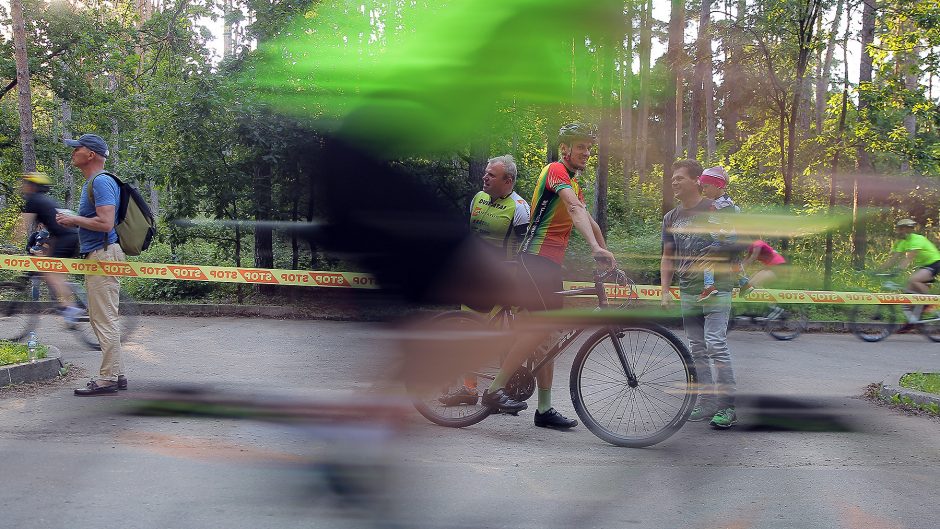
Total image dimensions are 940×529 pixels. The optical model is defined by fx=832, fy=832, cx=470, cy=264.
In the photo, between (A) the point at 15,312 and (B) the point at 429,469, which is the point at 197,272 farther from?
(B) the point at 429,469

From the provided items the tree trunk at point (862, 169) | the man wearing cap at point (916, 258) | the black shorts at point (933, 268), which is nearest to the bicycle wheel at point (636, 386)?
the man wearing cap at point (916, 258)

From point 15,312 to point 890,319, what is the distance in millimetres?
10964

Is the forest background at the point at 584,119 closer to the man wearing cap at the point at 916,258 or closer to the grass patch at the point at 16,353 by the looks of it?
the grass patch at the point at 16,353

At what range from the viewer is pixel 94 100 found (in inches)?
714

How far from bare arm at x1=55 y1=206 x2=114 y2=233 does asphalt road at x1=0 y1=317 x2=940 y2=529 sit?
1.13m

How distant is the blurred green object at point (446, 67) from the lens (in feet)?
6.72

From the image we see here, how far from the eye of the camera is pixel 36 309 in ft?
27.0

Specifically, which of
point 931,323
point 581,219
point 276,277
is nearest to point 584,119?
point 276,277

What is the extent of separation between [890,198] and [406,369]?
16.1 meters

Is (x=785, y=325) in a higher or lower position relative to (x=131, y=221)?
lower

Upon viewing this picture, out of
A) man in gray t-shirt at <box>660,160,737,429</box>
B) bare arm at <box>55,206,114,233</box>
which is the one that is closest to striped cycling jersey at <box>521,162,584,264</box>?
man in gray t-shirt at <box>660,160,737,429</box>

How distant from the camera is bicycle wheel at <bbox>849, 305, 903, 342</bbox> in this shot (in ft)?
37.2

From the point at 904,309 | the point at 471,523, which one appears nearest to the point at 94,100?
the point at 904,309

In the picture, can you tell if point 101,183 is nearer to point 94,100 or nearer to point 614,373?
point 614,373
